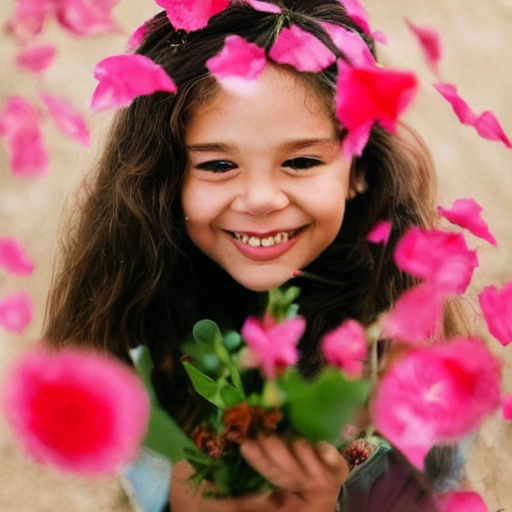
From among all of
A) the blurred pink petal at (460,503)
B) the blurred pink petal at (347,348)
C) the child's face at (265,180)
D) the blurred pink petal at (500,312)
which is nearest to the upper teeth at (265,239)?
the child's face at (265,180)

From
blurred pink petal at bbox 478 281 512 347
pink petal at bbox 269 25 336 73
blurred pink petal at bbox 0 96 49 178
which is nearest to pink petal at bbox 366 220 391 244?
blurred pink petal at bbox 478 281 512 347

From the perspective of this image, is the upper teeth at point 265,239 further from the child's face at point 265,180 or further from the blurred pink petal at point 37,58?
the blurred pink petal at point 37,58

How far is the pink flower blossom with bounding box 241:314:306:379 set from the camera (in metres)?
0.89

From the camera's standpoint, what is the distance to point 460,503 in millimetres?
1009

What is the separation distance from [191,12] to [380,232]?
0.33m

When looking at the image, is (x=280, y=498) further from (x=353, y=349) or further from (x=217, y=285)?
(x=217, y=285)

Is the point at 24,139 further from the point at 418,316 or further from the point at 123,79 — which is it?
the point at 418,316

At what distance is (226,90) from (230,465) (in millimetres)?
350

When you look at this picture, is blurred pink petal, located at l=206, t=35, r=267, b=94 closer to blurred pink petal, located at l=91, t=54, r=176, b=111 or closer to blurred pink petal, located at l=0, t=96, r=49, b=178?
blurred pink petal, located at l=91, t=54, r=176, b=111

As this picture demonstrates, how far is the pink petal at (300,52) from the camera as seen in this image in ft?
2.83

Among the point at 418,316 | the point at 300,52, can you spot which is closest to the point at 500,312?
the point at 418,316

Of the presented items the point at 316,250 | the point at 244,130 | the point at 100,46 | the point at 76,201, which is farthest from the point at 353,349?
the point at 100,46

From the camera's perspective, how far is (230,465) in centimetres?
88

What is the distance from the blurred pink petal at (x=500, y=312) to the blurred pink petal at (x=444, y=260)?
79 millimetres
